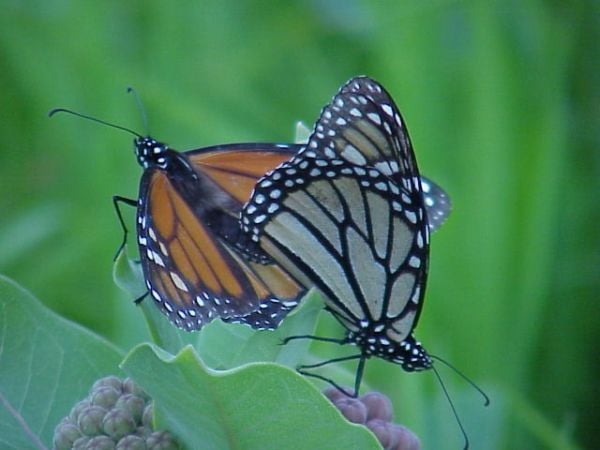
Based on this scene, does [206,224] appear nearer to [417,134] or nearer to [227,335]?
[227,335]

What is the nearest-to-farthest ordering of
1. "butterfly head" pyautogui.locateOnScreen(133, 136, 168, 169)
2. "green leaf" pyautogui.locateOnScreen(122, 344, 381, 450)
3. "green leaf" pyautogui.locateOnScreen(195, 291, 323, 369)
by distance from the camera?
"green leaf" pyautogui.locateOnScreen(122, 344, 381, 450) → "green leaf" pyautogui.locateOnScreen(195, 291, 323, 369) → "butterfly head" pyautogui.locateOnScreen(133, 136, 168, 169)

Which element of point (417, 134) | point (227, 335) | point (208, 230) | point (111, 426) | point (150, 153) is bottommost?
point (111, 426)

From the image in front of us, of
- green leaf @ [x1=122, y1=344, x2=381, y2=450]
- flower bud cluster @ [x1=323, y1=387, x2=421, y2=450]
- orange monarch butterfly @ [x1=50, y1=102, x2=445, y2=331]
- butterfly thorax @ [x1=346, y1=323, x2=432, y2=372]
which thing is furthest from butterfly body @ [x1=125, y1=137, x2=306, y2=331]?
green leaf @ [x1=122, y1=344, x2=381, y2=450]

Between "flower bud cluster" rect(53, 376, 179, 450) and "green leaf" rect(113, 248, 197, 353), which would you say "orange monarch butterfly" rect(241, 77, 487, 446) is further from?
"flower bud cluster" rect(53, 376, 179, 450)

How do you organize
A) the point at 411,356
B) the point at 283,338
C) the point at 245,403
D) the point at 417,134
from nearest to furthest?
the point at 245,403 < the point at 283,338 < the point at 411,356 < the point at 417,134

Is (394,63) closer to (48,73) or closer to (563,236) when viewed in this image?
(563,236)

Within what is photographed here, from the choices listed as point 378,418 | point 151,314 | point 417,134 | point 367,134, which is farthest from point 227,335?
point 417,134
